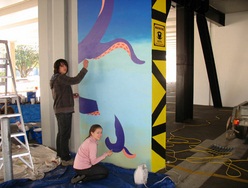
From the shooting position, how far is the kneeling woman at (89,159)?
9.98 feet

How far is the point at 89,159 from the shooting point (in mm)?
3135

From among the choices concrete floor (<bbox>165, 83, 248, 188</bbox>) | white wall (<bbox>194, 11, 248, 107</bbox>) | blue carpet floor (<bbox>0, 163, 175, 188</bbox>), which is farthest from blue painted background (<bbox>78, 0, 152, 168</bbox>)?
white wall (<bbox>194, 11, 248, 107</bbox>)

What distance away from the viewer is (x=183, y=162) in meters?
3.96

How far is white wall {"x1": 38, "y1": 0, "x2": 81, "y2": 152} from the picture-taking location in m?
4.23

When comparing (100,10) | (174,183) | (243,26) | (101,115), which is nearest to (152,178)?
(174,183)

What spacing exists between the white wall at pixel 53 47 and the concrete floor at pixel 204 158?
175 centimetres

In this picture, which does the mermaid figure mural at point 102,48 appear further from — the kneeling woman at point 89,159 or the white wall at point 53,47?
the kneeling woman at point 89,159

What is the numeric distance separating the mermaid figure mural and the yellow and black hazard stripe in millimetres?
262

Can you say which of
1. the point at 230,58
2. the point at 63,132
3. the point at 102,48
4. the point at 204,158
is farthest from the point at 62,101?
the point at 230,58

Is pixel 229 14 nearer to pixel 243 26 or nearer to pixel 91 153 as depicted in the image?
pixel 243 26

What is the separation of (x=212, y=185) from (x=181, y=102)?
429 cm

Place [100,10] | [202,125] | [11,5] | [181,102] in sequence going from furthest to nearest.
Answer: [11,5] → [181,102] → [202,125] → [100,10]

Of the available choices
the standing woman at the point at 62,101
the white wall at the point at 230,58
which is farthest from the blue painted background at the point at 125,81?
the white wall at the point at 230,58

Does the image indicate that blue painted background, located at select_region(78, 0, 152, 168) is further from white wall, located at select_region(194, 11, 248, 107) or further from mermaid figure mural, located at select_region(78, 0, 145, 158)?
white wall, located at select_region(194, 11, 248, 107)
